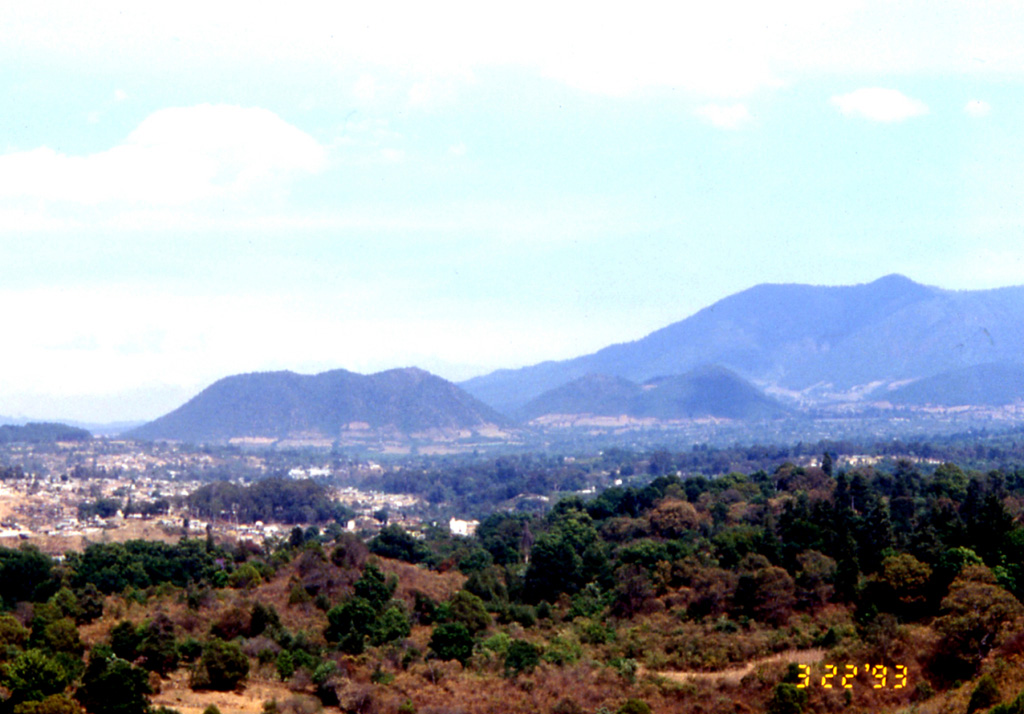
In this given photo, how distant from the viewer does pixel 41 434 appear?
154750 millimetres

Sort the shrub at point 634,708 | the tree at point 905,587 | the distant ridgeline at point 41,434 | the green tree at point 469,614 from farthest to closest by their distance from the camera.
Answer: the distant ridgeline at point 41,434 → the green tree at point 469,614 → the tree at point 905,587 → the shrub at point 634,708

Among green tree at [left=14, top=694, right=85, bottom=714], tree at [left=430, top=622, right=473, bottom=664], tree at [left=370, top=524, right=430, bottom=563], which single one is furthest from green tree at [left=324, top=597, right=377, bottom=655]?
tree at [left=370, top=524, right=430, bottom=563]

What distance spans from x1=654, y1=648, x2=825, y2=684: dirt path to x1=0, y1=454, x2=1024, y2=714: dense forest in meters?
0.12

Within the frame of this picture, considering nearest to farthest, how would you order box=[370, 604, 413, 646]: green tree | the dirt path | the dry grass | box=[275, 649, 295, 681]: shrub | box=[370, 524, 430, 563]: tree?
the dry grass
the dirt path
box=[275, 649, 295, 681]: shrub
box=[370, 604, 413, 646]: green tree
box=[370, 524, 430, 563]: tree

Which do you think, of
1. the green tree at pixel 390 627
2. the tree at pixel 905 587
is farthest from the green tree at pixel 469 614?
the tree at pixel 905 587

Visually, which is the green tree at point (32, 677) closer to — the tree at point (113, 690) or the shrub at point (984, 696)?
the tree at point (113, 690)

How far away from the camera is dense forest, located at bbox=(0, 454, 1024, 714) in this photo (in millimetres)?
20312

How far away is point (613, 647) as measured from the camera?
996 inches

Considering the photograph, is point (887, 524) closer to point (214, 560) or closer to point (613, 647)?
point (613, 647)

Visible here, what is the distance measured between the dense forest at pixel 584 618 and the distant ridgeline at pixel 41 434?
12022 cm

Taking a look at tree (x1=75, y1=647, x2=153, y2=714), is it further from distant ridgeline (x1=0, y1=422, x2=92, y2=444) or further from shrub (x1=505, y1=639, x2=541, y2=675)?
distant ridgeline (x1=0, y1=422, x2=92, y2=444)

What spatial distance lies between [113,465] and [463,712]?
344 feet

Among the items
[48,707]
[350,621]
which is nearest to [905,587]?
[350,621]

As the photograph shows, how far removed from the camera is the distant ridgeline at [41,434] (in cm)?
14750
